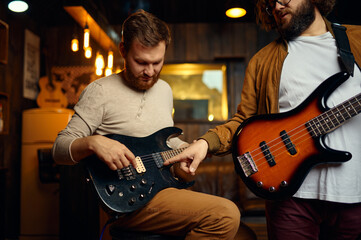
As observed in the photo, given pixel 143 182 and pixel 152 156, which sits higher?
pixel 152 156

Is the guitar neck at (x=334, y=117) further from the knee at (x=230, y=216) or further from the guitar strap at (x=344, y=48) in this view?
the knee at (x=230, y=216)

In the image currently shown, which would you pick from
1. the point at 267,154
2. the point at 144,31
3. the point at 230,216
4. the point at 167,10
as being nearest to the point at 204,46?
the point at 167,10

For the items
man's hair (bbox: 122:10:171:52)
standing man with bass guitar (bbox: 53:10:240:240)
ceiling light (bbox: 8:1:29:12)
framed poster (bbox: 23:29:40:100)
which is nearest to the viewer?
standing man with bass guitar (bbox: 53:10:240:240)

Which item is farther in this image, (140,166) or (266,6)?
(266,6)

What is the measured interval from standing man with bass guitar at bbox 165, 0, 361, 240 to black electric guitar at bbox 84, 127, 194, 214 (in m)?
0.13

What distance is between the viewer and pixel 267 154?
1.27 metres

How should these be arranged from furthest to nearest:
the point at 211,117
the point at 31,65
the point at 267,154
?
the point at 211,117 < the point at 31,65 < the point at 267,154

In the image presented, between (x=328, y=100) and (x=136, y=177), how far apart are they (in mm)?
907

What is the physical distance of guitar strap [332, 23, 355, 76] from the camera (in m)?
1.21

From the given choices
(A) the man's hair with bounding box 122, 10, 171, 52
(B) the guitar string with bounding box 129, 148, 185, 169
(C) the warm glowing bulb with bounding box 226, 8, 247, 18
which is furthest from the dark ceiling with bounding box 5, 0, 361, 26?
(B) the guitar string with bounding box 129, 148, 185, 169

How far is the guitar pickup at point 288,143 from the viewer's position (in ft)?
4.04

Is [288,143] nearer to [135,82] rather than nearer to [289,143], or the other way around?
[289,143]

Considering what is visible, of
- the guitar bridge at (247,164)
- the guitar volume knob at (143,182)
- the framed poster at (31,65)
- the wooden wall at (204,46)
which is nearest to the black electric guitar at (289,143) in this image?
the guitar bridge at (247,164)

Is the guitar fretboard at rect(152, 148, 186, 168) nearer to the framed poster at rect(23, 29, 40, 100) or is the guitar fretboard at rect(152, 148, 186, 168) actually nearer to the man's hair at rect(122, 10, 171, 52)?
the man's hair at rect(122, 10, 171, 52)
